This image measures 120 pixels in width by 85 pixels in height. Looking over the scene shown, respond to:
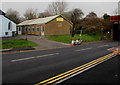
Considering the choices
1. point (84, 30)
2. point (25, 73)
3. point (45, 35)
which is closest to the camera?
point (25, 73)

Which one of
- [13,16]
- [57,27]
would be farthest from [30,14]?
[57,27]

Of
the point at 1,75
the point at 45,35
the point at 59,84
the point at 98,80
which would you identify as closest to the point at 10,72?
the point at 1,75

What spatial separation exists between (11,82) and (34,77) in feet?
3.48

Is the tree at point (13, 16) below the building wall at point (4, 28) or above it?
above

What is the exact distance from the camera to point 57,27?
32.8m

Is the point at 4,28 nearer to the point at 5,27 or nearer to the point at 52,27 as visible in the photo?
the point at 5,27

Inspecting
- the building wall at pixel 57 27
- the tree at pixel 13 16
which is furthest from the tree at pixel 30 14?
the building wall at pixel 57 27

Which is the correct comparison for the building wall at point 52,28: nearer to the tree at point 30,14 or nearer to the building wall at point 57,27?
the building wall at point 57,27

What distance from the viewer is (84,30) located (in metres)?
37.4

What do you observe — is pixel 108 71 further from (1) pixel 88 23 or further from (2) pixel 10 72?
(1) pixel 88 23

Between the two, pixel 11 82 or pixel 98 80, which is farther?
pixel 98 80

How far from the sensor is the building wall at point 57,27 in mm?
31109

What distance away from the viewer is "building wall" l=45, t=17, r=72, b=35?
31109mm

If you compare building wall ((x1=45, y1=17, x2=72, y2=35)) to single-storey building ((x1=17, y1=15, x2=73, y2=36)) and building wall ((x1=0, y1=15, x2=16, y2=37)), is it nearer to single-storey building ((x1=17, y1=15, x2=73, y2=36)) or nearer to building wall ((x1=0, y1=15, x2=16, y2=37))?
A: single-storey building ((x1=17, y1=15, x2=73, y2=36))
